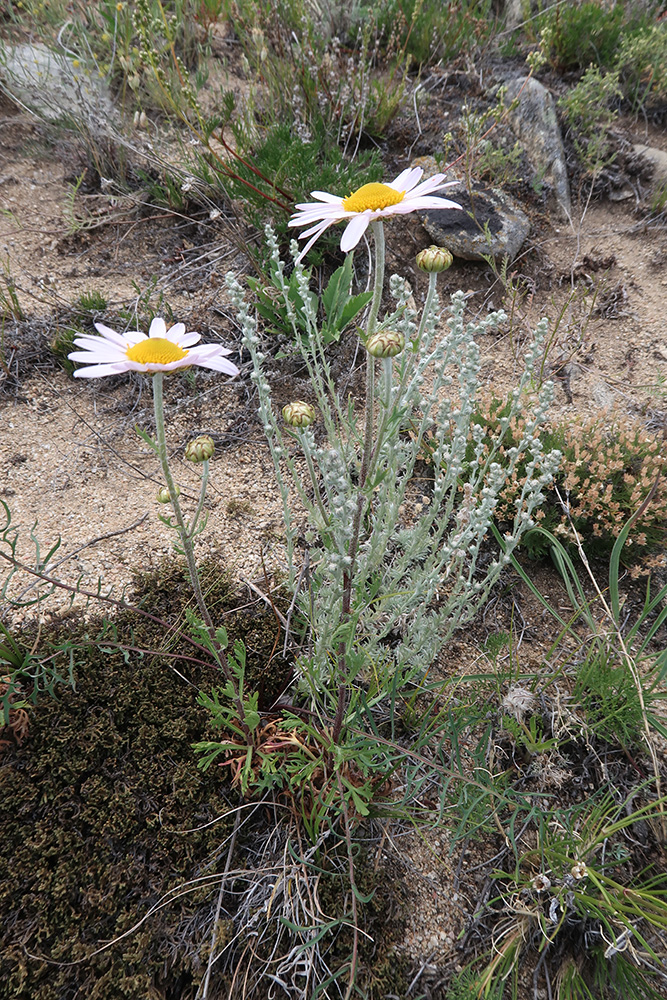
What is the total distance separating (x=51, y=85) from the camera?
3.90 metres

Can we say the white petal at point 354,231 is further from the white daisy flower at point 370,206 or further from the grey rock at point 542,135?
the grey rock at point 542,135

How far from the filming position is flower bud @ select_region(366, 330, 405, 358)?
1.12 metres

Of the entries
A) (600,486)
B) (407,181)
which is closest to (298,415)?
(407,181)

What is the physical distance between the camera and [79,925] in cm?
148

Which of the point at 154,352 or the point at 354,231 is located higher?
the point at 354,231

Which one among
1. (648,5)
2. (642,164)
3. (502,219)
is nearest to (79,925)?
(502,219)

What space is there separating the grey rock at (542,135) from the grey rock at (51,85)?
2759 mm

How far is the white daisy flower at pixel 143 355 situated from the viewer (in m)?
1.10

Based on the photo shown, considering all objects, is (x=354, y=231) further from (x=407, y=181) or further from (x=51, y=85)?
(x=51, y=85)

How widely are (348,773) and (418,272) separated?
2708 mm

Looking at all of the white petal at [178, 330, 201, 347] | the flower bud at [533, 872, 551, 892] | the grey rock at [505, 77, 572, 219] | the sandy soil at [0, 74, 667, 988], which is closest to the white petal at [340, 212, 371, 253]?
the white petal at [178, 330, 201, 347]

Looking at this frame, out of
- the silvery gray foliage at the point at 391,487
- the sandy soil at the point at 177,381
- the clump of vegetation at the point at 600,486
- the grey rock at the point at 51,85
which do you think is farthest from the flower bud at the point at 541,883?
the grey rock at the point at 51,85

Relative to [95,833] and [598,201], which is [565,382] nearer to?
[598,201]

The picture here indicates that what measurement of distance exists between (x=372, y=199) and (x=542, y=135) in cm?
352
